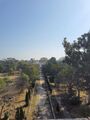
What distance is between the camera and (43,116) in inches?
1043

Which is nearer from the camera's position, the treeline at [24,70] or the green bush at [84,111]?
the green bush at [84,111]

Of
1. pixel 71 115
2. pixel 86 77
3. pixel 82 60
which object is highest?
pixel 82 60

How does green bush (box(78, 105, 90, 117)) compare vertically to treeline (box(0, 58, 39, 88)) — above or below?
below

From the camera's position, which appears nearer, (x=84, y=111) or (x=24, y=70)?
(x=84, y=111)

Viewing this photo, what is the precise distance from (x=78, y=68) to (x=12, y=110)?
37.3ft

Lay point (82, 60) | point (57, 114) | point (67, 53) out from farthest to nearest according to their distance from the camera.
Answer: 1. point (67, 53)
2. point (82, 60)
3. point (57, 114)

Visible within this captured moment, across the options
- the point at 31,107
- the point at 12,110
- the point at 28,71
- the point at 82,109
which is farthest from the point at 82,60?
the point at 28,71

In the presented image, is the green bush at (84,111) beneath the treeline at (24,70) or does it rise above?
beneath

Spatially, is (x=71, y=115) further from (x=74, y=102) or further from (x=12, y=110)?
(x=12, y=110)

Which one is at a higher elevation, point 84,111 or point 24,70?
point 24,70

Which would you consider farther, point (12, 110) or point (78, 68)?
point (78, 68)

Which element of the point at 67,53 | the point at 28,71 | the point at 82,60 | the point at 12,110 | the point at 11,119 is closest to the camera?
the point at 11,119

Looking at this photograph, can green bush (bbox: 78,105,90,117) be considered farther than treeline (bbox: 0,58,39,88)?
No

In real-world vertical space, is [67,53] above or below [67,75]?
above
